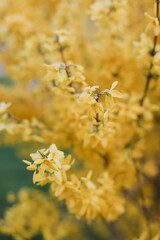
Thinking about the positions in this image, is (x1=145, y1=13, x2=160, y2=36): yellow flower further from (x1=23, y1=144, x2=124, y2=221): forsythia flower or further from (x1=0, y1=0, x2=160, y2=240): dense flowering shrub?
(x1=23, y1=144, x2=124, y2=221): forsythia flower

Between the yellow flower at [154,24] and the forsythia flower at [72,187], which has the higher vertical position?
the yellow flower at [154,24]

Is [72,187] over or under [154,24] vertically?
under

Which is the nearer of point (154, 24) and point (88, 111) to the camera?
point (88, 111)

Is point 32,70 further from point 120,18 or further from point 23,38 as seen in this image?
point 120,18

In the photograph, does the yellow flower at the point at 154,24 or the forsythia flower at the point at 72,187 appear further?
the yellow flower at the point at 154,24

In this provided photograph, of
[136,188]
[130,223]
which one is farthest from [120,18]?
[130,223]

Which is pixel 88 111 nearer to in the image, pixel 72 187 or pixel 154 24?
pixel 72 187

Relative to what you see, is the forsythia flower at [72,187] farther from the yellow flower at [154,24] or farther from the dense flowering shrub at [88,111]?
the yellow flower at [154,24]

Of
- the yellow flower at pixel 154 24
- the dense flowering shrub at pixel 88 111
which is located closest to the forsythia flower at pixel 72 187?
the dense flowering shrub at pixel 88 111

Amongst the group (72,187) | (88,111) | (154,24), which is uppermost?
(154,24)

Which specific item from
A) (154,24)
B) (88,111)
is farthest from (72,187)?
(154,24)
